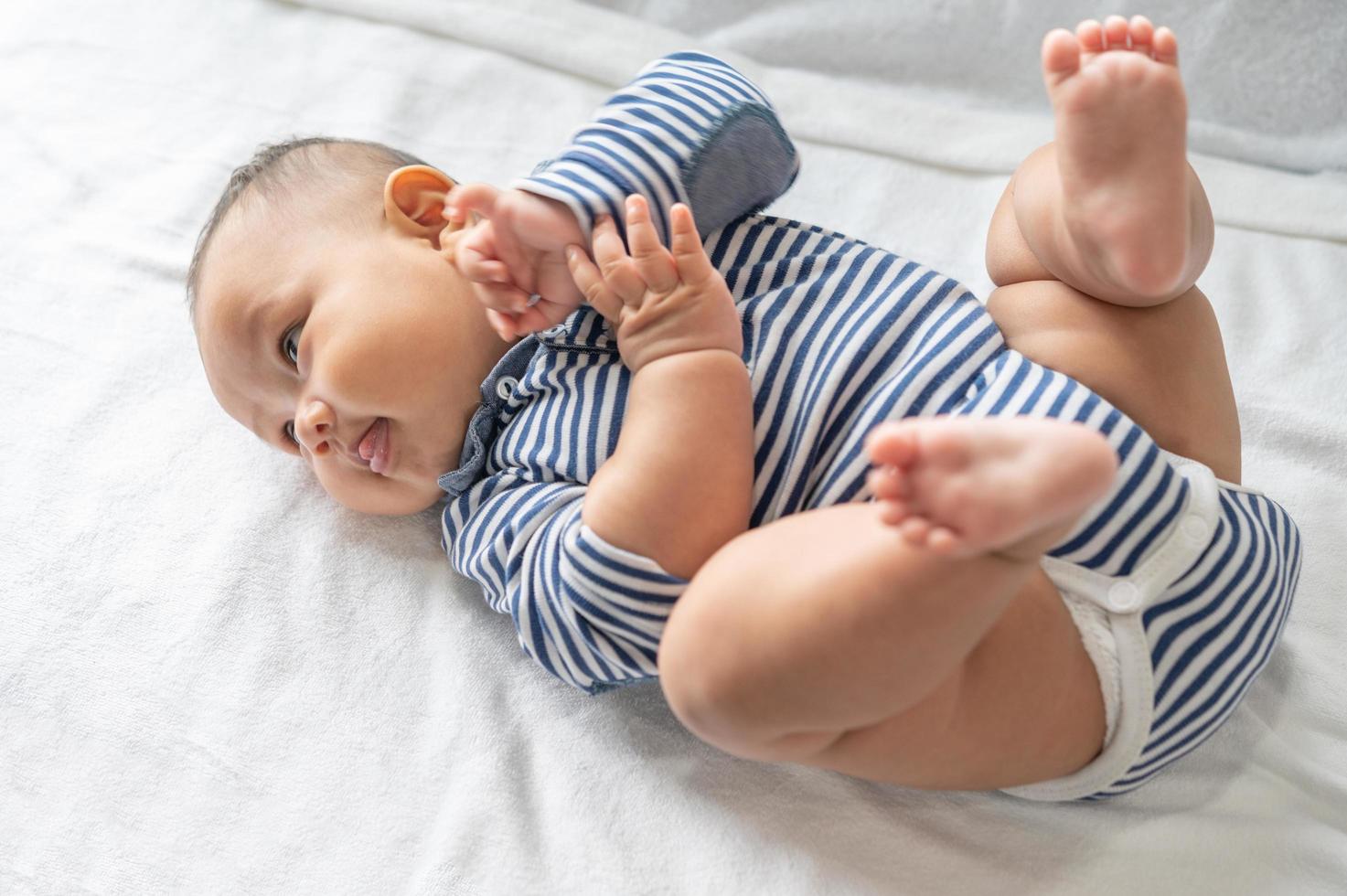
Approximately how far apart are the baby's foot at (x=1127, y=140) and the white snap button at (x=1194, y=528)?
163 mm

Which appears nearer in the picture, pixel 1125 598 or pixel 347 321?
pixel 1125 598

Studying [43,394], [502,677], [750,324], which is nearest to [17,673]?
[43,394]

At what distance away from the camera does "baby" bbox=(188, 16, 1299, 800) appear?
705 millimetres

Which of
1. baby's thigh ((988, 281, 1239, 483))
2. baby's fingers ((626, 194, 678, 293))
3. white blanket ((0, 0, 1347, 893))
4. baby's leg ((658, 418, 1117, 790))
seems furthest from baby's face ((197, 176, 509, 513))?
baby's thigh ((988, 281, 1239, 483))

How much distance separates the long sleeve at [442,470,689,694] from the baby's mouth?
0.08 meters

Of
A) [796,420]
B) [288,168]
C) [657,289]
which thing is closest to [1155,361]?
[796,420]

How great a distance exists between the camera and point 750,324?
0.95 metres

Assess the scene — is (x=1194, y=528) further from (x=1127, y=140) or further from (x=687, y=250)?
(x=687, y=250)

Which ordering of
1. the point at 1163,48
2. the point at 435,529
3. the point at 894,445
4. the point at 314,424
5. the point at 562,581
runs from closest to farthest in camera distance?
1. the point at 894,445
2. the point at 1163,48
3. the point at 562,581
4. the point at 314,424
5. the point at 435,529

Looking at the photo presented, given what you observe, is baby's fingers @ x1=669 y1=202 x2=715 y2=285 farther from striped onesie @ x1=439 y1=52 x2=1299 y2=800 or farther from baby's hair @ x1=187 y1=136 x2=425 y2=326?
baby's hair @ x1=187 y1=136 x2=425 y2=326

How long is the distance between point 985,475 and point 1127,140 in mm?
323

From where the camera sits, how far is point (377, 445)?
40.9 inches

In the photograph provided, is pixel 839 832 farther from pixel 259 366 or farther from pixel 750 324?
pixel 259 366

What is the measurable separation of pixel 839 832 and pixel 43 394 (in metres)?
0.90
